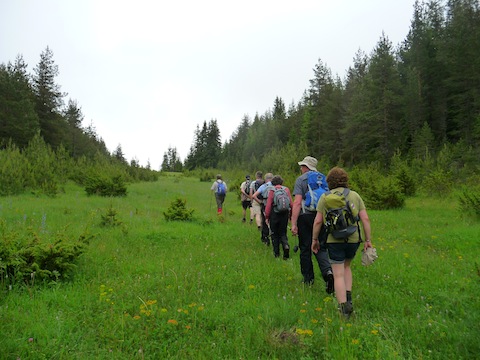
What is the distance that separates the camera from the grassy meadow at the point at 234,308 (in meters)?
3.47

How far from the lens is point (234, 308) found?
461 cm

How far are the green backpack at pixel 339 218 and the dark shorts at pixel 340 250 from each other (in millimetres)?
125

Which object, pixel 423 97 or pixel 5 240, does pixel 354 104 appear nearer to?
pixel 423 97

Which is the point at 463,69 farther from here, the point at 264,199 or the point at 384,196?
the point at 264,199

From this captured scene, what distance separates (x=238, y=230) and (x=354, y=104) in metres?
35.6

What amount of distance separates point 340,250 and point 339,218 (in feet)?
1.63

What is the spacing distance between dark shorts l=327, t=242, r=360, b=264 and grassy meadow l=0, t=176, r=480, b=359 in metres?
0.73

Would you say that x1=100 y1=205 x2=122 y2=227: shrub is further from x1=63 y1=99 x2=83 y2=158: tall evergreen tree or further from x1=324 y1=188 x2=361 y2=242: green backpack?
x1=63 y1=99 x2=83 y2=158: tall evergreen tree

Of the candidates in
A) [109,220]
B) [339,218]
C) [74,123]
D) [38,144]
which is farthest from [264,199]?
[74,123]

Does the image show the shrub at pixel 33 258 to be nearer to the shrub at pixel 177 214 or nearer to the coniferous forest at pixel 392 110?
the shrub at pixel 177 214

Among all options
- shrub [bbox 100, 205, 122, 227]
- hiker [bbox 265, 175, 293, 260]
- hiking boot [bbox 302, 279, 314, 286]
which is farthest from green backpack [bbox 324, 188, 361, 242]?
shrub [bbox 100, 205, 122, 227]

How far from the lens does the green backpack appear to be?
172 inches

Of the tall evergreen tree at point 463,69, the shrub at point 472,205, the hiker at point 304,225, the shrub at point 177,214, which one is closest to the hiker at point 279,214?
the hiker at point 304,225

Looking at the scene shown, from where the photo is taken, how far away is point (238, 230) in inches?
439
